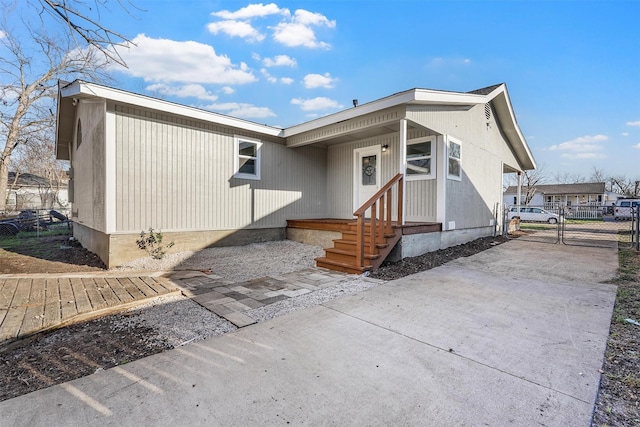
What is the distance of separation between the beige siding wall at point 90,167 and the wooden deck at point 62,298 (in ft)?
6.01

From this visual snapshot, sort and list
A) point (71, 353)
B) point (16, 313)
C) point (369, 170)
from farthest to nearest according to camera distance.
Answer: point (369, 170) → point (16, 313) → point (71, 353)

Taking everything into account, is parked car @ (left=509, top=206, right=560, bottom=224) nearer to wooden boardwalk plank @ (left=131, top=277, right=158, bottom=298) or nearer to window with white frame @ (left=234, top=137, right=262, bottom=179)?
window with white frame @ (left=234, top=137, right=262, bottom=179)

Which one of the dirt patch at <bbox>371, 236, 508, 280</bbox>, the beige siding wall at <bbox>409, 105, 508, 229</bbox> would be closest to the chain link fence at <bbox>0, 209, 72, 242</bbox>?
the dirt patch at <bbox>371, 236, 508, 280</bbox>

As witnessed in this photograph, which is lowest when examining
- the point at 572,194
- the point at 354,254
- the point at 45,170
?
the point at 354,254

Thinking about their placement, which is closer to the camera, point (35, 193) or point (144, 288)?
point (144, 288)

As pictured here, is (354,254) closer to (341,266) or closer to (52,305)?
(341,266)

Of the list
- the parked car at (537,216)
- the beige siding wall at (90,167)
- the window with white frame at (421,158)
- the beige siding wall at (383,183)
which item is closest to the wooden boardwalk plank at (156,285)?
the beige siding wall at (90,167)

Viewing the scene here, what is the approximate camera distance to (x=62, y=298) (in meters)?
3.47

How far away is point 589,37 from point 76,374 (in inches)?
501

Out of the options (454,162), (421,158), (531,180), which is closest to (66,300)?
(421,158)

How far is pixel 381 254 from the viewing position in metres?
5.09

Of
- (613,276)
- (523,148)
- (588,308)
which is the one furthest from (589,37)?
(588,308)

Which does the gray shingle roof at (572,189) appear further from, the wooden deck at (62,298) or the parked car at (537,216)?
the wooden deck at (62,298)

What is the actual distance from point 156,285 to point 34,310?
4.04 feet
